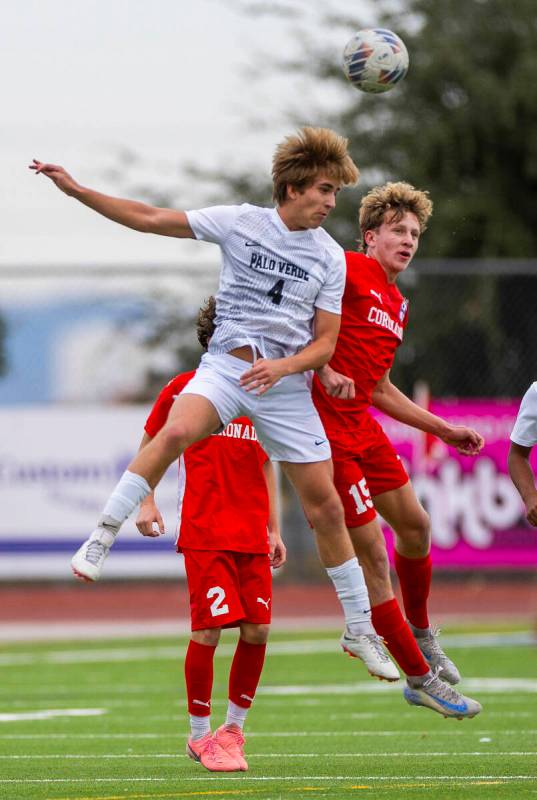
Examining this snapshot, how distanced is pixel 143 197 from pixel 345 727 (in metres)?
13.1

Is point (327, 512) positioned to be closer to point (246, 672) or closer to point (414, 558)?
point (414, 558)

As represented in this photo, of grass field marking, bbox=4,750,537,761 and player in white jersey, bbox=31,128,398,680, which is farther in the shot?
grass field marking, bbox=4,750,537,761

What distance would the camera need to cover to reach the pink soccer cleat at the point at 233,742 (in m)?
8.05

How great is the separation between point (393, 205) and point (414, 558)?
1.85 m

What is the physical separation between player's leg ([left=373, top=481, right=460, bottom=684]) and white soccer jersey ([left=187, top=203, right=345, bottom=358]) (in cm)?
115

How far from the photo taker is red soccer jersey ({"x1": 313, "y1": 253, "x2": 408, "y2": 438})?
26.4ft

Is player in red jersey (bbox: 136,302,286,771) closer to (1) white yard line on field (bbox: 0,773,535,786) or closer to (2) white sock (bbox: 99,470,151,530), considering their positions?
(1) white yard line on field (bbox: 0,773,535,786)

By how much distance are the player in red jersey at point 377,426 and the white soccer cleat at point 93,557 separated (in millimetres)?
1340

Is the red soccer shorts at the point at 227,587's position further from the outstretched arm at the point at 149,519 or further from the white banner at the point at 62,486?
the white banner at the point at 62,486

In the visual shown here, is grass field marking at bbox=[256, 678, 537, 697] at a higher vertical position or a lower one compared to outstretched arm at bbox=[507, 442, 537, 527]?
lower

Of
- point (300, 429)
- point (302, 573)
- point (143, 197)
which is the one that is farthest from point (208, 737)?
point (143, 197)

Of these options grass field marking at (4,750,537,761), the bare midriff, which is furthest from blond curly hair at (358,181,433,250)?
grass field marking at (4,750,537,761)

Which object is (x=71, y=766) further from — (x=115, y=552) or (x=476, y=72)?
(x=476, y=72)

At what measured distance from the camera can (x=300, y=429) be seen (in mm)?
7570
